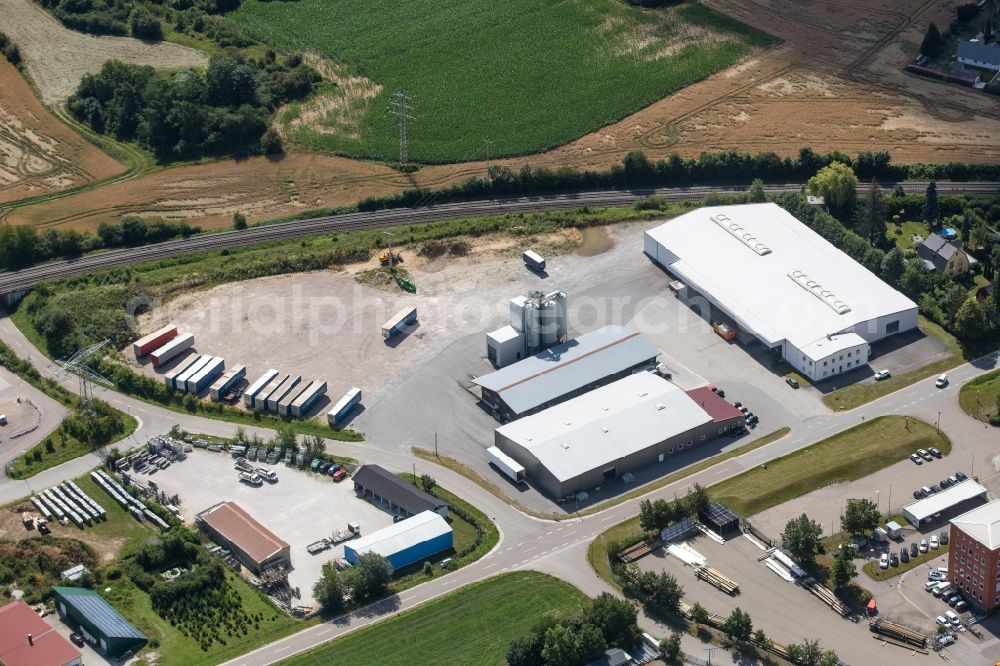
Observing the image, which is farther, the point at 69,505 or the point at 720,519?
the point at 69,505

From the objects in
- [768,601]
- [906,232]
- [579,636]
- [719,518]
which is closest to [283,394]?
[719,518]

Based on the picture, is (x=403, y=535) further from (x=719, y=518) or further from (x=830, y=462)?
(x=830, y=462)

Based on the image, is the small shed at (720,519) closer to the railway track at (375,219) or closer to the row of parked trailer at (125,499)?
the row of parked trailer at (125,499)

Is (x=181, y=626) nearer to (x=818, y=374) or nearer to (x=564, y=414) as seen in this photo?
(x=564, y=414)

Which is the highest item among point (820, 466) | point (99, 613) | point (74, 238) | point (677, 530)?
point (74, 238)

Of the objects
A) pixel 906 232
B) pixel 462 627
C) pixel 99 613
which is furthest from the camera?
pixel 906 232

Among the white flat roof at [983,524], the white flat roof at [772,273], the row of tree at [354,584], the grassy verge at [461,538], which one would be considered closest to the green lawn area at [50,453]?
the row of tree at [354,584]

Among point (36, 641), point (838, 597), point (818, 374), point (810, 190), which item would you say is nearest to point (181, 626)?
point (36, 641)
